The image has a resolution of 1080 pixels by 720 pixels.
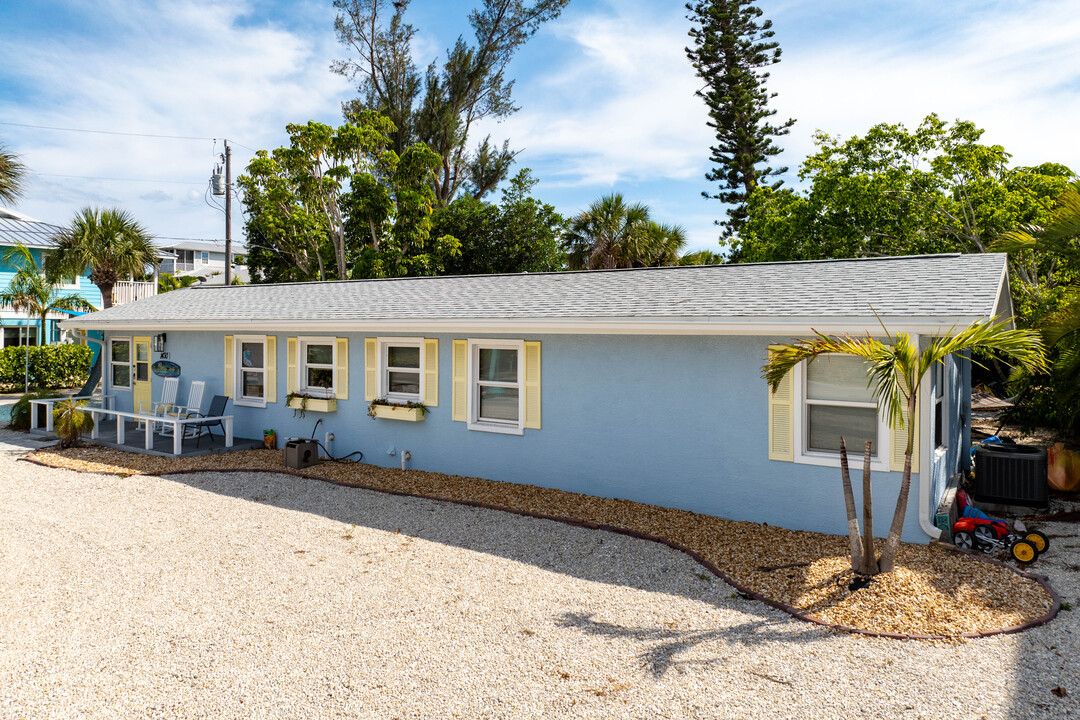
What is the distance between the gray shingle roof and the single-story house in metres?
0.05

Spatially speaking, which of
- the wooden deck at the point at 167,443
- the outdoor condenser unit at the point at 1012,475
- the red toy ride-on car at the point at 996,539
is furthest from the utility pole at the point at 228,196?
the red toy ride-on car at the point at 996,539

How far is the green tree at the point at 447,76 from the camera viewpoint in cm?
3238

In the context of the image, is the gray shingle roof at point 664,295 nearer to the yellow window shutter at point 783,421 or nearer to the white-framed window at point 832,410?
the white-framed window at point 832,410

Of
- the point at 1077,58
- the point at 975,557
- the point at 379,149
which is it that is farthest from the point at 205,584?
the point at 379,149

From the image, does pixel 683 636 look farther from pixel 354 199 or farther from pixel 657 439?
pixel 354 199

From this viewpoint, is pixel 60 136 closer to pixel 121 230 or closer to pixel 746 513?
pixel 121 230

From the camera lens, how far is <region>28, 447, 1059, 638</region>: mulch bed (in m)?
4.81

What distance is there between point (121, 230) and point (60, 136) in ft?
28.0

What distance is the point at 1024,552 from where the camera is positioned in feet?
19.6

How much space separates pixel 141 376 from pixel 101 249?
10.2 m

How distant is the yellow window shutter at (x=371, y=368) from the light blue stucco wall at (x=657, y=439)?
80 cm

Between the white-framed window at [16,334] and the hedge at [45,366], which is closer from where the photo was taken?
the hedge at [45,366]

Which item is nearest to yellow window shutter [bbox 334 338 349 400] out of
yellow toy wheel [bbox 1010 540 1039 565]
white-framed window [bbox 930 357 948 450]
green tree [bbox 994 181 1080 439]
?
white-framed window [bbox 930 357 948 450]

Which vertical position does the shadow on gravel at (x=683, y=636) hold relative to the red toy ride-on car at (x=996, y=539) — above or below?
below
